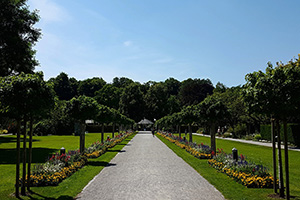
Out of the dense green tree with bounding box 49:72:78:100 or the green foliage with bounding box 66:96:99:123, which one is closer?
the green foliage with bounding box 66:96:99:123

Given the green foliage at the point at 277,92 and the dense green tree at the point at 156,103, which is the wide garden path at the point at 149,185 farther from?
the dense green tree at the point at 156,103

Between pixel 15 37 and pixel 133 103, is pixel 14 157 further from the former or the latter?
pixel 133 103

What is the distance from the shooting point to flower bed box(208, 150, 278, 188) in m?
9.16

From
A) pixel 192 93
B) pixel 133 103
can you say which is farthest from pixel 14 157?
pixel 192 93

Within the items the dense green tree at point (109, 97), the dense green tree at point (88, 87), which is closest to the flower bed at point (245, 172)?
the dense green tree at point (109, 97)

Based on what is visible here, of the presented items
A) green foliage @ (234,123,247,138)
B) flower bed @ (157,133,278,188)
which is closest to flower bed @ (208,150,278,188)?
flower bed @ (157,133,278,188)

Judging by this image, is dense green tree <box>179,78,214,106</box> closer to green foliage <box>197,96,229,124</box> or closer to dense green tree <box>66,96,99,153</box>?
green foliage <box>197,96,229,124</box>

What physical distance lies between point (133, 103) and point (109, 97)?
44.5 ft

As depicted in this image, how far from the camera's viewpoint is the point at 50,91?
8.79 m

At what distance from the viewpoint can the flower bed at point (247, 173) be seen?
9.16 metres

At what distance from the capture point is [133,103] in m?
87.8

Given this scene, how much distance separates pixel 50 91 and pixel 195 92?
87.7 meters

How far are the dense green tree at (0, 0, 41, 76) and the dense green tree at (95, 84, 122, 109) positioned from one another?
6919cm

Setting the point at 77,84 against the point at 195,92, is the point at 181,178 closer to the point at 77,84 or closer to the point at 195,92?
the point at 195,92
